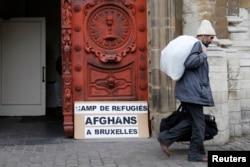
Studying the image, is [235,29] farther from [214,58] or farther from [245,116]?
[245,116]

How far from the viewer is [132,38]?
8.88 m

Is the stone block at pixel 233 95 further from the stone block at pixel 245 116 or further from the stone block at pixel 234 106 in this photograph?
the stone block at pixel 245 116

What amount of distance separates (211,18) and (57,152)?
3442mm

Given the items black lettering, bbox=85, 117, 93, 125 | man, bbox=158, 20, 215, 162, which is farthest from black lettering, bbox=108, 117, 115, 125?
man, bbox=158, 20, 215, 162

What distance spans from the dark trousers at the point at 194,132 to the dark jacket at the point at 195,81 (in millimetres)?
121

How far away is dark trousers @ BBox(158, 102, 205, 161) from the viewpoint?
264 inches

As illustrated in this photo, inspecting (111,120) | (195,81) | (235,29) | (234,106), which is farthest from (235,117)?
(195,81)

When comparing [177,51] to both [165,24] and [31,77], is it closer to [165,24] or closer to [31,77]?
[165,24]

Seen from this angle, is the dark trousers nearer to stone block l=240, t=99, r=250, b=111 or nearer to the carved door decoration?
the carved door decoration

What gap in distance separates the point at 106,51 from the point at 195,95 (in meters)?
2.67

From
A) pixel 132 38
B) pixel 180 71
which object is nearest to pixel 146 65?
pixel 132 38

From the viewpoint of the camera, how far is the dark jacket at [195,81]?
6586 millimetres

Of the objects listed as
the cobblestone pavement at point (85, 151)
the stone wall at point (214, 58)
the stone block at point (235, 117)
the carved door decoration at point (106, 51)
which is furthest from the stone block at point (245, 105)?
the carved door decoration at point (106, 51)

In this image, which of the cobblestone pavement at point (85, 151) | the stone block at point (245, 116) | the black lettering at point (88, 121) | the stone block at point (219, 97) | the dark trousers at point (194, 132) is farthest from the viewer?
the stone block at point (245, 116)
